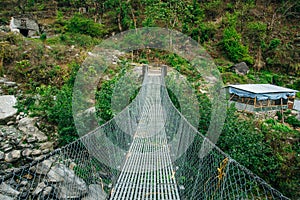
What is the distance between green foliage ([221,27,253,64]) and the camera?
10.4m

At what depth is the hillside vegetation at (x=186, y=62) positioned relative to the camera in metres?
3.53

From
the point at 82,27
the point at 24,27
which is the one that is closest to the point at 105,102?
the point at 82,27

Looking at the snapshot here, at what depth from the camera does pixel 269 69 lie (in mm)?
10219

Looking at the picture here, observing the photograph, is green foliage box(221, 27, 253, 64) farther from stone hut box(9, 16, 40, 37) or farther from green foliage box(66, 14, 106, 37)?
stone hut box(9, 16, 40, 37)

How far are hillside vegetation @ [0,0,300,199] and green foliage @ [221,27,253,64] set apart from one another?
0.05 m

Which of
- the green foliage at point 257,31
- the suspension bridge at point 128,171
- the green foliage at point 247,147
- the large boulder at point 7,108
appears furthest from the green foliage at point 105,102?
the green foliage at point 257,31

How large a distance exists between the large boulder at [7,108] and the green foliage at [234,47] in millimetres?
9390

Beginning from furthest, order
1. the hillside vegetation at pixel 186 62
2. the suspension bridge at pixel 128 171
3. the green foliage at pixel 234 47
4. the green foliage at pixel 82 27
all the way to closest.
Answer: the green foliage at pixel 234 47 < the green foliage at pixel 82 27 < the hillside vegetation at pixel 186 62 < the suspension bridge at pixel 128 171

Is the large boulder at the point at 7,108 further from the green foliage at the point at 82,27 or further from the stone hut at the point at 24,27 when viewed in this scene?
the stone hut at the point at 24,27

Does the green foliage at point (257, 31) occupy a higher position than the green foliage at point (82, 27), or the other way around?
the green foliage at point (257, 31)

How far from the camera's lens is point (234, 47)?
1057 centimetres

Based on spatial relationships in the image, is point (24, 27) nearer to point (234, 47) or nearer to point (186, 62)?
point (186, 62)

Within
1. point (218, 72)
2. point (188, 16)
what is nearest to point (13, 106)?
point (218, 72)

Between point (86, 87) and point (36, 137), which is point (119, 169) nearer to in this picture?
point (36, 137)
